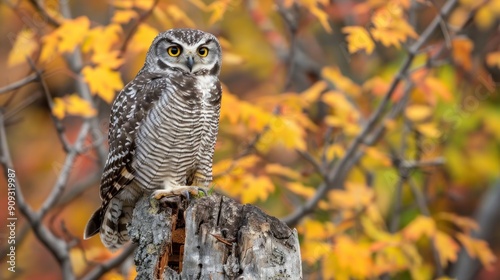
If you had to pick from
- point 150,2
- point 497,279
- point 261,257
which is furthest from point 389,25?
point 497,279

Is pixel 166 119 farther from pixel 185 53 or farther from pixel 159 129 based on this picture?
pixel 185 53

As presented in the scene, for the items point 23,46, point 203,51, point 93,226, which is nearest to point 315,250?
point 93,226

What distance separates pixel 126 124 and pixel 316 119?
4.55 m

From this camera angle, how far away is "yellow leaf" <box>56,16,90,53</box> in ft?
21.1

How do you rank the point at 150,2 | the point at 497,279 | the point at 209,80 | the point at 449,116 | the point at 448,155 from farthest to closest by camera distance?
1. the point at 497,279
2. the point at 448,155
3. the point at 449,116
4. the point at 150,2
5. the point at 209,80

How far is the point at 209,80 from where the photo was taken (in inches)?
224

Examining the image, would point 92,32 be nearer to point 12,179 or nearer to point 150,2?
point 150,2

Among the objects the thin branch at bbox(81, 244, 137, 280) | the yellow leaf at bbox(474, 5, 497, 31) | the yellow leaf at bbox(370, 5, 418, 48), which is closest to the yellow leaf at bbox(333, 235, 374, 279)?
the yellow leaf at bbox(370, 5, 418, 48)

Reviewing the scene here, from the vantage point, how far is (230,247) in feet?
13.8

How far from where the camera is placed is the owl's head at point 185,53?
18.5 feet

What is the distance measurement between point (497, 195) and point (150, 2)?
18.2 feet

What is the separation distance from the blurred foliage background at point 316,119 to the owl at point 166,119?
23.6 inches

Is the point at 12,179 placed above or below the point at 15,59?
below

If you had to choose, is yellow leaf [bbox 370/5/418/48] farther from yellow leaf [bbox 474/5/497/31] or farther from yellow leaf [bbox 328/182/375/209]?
yellow leaf [bbox 474/5/497/31]
